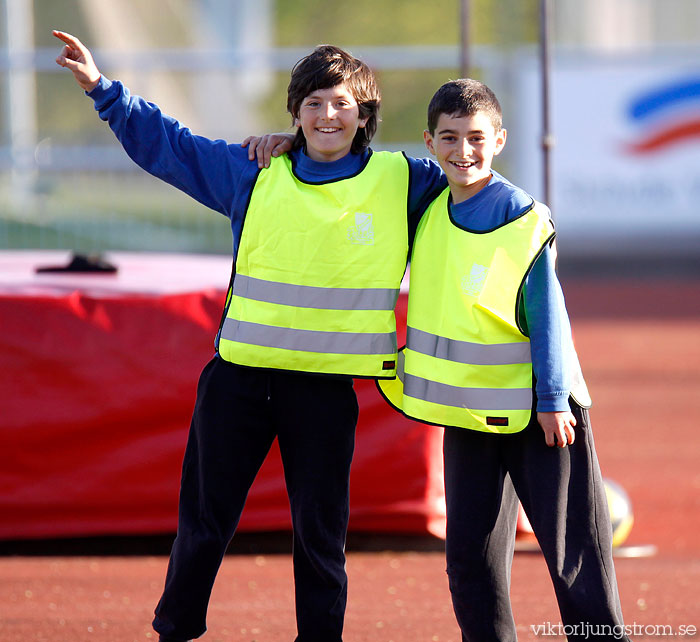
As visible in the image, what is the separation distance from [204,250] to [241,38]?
1131 cm

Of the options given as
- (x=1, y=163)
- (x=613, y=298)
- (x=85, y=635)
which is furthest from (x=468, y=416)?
(x=1, y=163)

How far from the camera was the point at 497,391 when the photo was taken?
3146 millimetres

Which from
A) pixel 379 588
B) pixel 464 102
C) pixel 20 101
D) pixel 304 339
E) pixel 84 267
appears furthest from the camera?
pixel 20 101

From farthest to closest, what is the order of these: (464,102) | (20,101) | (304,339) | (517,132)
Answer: (20,101) < (517,132) < (304,339) < (464,102)

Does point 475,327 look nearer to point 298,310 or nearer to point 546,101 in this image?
point 298,310

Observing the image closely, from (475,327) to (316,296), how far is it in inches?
18.5

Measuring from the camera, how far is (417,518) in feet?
16.5

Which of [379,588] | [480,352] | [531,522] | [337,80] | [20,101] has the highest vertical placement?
[20,101]

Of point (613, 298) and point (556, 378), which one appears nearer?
point (556, 378)

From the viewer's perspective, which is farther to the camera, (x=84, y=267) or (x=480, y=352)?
(x=84, y=267)

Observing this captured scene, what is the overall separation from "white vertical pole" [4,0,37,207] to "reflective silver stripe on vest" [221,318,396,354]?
42.9 ft

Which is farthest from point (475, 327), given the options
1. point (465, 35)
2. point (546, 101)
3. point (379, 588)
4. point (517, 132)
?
point (517, 132)

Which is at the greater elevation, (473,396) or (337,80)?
(337,80)

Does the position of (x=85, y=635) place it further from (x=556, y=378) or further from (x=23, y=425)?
(x=556, y=378)
